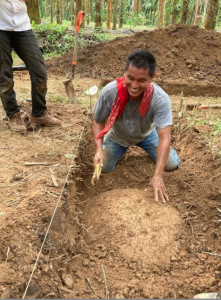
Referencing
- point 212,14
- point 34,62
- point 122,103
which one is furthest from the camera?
point 212,14

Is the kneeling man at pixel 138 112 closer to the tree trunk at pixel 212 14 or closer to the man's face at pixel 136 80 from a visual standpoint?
the man's face at pixel 136 80

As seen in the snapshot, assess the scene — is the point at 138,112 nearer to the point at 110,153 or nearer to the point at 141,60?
the point at 141,60

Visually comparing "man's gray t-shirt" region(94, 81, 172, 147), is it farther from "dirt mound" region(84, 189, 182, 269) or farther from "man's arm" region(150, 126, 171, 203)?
"dirt mound" region(84, 189, 182, 269)

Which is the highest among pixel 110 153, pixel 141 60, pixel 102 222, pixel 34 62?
pixel 141 60

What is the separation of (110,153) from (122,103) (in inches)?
31.2

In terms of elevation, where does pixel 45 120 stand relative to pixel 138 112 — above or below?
below

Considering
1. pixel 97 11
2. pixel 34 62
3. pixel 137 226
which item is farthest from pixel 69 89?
pixel 97 11

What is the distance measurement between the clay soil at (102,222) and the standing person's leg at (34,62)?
341mm

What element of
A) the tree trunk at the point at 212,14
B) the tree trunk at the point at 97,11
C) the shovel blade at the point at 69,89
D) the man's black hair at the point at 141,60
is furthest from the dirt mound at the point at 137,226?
the tree trunk at the point at 97,11

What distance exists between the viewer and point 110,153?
3141 millimetres

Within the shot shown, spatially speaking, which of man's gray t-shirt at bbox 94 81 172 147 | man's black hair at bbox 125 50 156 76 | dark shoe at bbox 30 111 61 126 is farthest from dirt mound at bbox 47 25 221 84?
man's black hair at bbox 125 50 156 76

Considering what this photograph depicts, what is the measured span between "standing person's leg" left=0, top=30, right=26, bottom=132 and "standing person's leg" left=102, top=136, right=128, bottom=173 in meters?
1.02

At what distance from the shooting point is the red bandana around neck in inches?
95.4

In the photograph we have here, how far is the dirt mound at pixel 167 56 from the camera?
6609 mm
